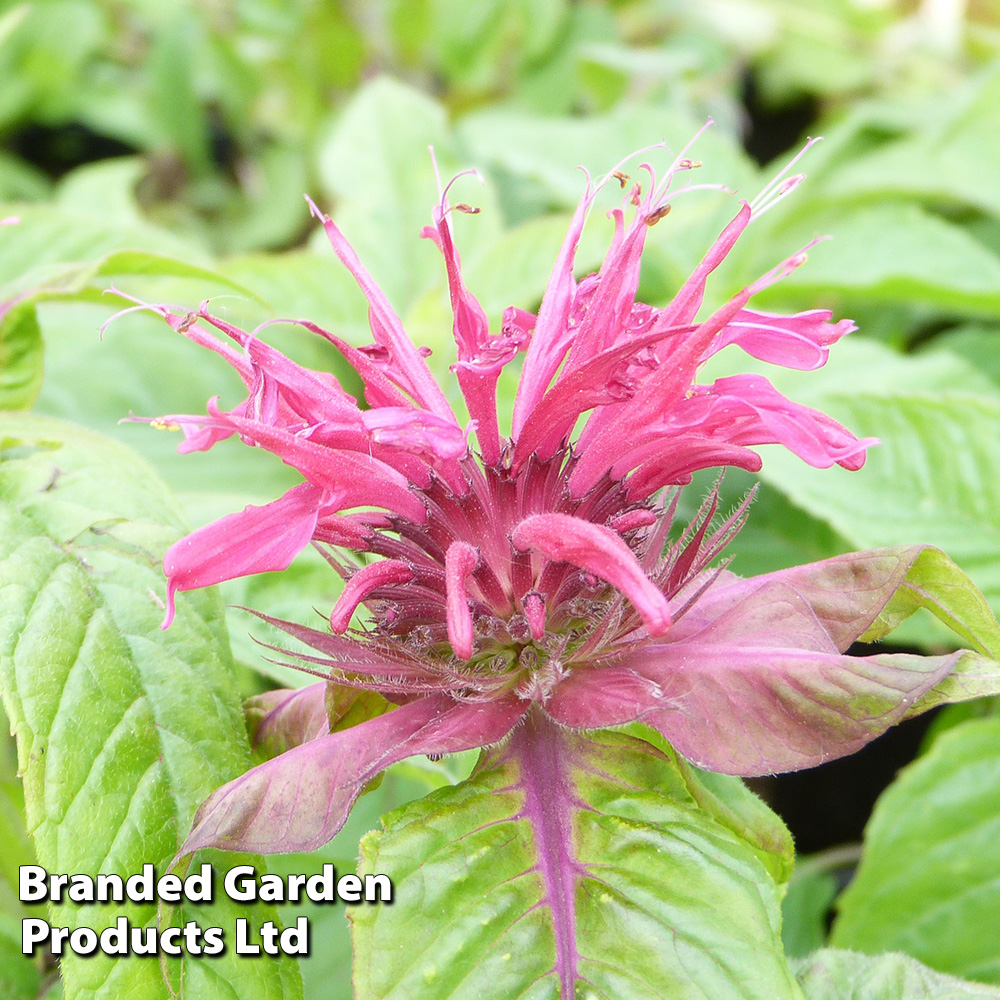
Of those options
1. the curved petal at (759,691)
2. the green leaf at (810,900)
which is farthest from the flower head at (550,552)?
the green leaf at (810,900)

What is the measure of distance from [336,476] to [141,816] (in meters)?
0.19

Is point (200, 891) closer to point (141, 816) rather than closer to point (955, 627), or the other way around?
point (141, 816)

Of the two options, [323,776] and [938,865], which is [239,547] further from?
[938,865]

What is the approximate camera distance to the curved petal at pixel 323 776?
49 cm

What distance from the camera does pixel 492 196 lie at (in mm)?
1289

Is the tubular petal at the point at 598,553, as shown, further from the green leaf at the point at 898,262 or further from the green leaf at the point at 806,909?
the green leaf at the point at 898,262

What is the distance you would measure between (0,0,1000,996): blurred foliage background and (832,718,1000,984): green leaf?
0.42ft

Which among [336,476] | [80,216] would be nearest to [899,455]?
[336,476]

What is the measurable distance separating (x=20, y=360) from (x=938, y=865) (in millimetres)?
787

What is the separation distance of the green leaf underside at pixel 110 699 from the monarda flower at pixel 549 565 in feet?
0.13

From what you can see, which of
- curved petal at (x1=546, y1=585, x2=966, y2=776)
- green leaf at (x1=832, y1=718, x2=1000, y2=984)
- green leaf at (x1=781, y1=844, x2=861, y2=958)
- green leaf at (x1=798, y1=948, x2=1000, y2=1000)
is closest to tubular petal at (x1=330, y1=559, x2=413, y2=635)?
curved petal at (x1=546, y1=585, x2=966, y2=776)

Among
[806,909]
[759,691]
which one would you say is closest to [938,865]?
[806,909]

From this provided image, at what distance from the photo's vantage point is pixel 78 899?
0.47 m

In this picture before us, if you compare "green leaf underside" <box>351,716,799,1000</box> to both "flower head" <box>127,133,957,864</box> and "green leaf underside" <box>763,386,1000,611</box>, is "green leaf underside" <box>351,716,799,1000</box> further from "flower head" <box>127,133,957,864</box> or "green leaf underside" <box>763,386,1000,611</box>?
"green leaf underside" <box>763,386,1000,611</box>
